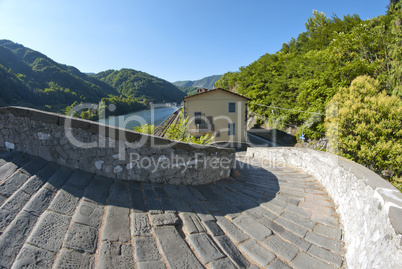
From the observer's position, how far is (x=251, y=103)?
95.9 feet

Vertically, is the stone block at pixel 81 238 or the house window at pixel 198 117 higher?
the house window at pixel 198 117

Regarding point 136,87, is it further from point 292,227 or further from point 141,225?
point 292,227

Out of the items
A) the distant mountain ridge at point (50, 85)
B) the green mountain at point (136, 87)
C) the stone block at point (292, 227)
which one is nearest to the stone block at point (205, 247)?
the stone block at point (292, 227)

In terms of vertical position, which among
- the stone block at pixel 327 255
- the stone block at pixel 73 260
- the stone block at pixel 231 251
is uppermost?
the stone block at pixel 73 260

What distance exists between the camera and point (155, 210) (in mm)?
2238

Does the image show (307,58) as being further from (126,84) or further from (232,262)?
(126,84)

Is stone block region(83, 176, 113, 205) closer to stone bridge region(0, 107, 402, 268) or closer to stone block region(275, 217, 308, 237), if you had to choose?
stone bridge region(0, 107, 402, 268)

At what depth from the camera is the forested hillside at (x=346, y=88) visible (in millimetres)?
8422

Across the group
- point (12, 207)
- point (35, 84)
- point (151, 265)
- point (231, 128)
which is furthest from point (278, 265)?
point (35, 84)

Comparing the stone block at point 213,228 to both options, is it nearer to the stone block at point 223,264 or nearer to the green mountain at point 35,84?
the stone block at point 223,264

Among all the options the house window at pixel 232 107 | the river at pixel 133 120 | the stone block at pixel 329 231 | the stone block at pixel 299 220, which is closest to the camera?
the stone block at pixel 329 231

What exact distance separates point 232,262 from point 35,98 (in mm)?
58814

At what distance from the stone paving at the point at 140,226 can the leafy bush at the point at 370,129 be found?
27.7 feet

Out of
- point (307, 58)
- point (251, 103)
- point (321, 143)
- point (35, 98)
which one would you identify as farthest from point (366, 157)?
point (35, 98)
